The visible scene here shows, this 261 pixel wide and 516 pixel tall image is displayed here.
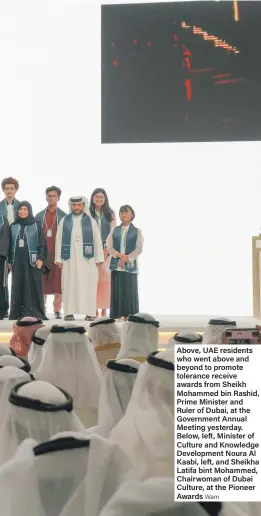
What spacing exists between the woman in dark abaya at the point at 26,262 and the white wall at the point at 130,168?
1.51 feet

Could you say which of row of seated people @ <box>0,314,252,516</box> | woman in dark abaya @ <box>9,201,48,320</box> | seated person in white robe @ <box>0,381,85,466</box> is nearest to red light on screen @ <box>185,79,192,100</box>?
woman in dark abaya @ <box>9,201,48,320</box>

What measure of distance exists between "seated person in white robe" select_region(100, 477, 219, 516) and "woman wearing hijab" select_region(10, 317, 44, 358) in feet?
3.58

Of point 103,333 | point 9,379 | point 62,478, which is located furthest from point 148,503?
point 103,333

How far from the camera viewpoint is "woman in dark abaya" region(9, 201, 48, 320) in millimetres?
3482

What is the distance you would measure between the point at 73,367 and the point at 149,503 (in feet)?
2.13

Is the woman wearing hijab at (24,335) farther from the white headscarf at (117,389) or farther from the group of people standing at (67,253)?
the group of people standing at (67,253)

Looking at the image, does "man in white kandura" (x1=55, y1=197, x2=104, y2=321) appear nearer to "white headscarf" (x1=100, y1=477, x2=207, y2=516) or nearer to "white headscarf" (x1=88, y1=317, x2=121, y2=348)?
"white headscarf" (x1=88, y1=317, x2=121, y2=348)

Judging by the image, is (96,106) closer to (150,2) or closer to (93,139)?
(93,139)

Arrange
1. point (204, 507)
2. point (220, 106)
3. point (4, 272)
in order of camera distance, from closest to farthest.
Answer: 1. point (204, 507)
2. point (4, 272)
3. point (220, 106)

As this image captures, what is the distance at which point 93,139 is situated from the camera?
3.99 meters

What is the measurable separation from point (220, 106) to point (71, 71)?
1.06 meters

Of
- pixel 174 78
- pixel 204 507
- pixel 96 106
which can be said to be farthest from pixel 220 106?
pixel 204 507

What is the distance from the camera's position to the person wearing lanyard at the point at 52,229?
3748 millimetres

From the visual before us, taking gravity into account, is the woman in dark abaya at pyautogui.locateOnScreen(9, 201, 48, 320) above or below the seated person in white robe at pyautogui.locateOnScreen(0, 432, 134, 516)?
above
